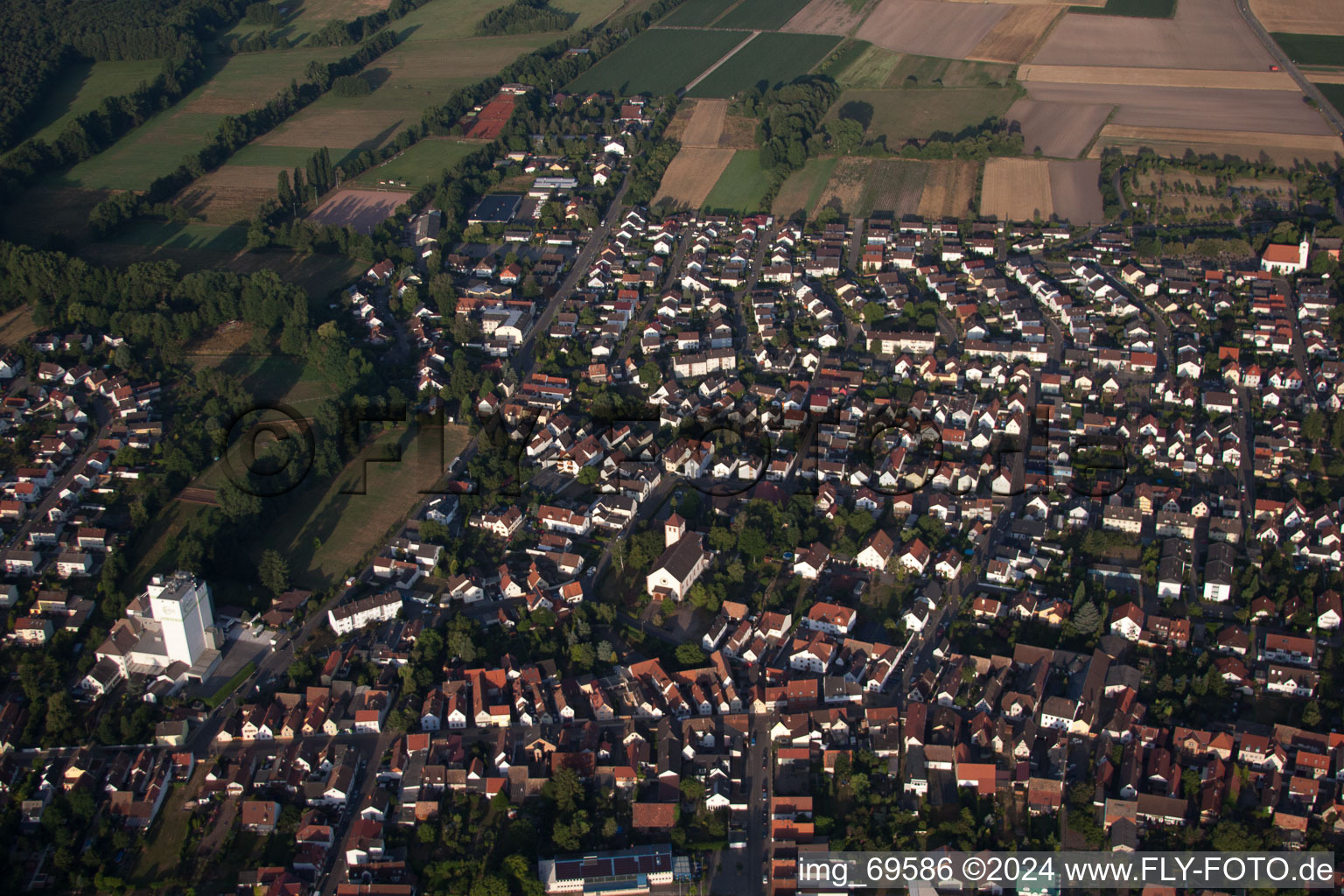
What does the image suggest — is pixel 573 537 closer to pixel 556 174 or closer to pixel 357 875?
pixel 357 875

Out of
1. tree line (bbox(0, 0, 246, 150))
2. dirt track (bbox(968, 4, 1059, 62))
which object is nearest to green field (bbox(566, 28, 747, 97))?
dirt track (bbox(968, 4, 1059, 62))

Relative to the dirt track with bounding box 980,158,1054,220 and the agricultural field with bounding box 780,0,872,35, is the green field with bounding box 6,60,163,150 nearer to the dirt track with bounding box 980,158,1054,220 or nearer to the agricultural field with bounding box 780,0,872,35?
the agricultural field with bounding box 780,0,872,35

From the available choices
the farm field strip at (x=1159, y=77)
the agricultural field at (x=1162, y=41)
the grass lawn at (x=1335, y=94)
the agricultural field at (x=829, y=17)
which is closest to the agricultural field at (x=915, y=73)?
the farm field strip at (x=1159, y=77)

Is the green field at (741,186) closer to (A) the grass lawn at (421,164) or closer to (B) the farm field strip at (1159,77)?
(A) the grass lawn at (421,164)

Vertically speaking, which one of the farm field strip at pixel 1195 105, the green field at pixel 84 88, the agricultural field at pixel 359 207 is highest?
the farm field strip at pixel 1195 105

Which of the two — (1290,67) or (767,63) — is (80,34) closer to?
(767,63)

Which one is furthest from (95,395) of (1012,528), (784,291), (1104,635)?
(1104,635)

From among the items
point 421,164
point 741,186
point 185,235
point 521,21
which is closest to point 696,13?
point 521,21

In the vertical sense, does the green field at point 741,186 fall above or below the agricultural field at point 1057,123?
below
